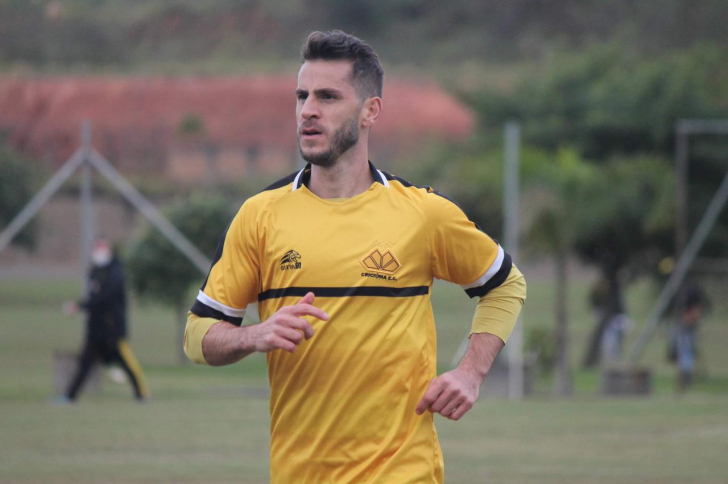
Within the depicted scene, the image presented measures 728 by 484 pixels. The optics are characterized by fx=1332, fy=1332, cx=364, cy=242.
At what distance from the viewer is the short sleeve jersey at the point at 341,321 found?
14.3 ft

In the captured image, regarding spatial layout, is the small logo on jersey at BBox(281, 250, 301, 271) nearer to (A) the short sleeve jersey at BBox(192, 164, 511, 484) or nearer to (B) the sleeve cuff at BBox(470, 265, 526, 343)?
(A) the short sleeve jersey at BBox(192, 164, 511, 484)

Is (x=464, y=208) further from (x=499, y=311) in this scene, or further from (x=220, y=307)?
(x=220, y=307)

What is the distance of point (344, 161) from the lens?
451 centimetres

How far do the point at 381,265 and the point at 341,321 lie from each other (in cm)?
23

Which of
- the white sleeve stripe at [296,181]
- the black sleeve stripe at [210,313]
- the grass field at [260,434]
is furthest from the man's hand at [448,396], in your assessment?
the grass field at [260,434]

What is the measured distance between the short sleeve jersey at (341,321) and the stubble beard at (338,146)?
5.3 inches

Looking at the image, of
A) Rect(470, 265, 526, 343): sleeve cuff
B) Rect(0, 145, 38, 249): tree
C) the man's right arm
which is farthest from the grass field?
the man's right arm

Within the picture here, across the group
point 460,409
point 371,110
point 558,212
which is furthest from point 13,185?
point 460,409

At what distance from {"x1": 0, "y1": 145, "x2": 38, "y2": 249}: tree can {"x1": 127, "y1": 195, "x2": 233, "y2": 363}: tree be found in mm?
2124

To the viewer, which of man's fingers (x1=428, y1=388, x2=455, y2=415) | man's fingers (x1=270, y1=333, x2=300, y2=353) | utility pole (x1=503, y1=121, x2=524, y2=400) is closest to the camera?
man's fingers (x1=270, y1=333, x2=300, y2=353)

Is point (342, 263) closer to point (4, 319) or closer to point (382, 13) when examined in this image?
point (4, 319)

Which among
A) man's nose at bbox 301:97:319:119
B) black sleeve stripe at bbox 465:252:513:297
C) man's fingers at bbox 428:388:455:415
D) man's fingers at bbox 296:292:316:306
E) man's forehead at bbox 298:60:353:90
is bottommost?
man's fingers at bbox 428:388:455:415

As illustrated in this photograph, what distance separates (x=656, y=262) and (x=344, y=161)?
84.6 ft

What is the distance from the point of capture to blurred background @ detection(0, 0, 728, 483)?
527 inches
